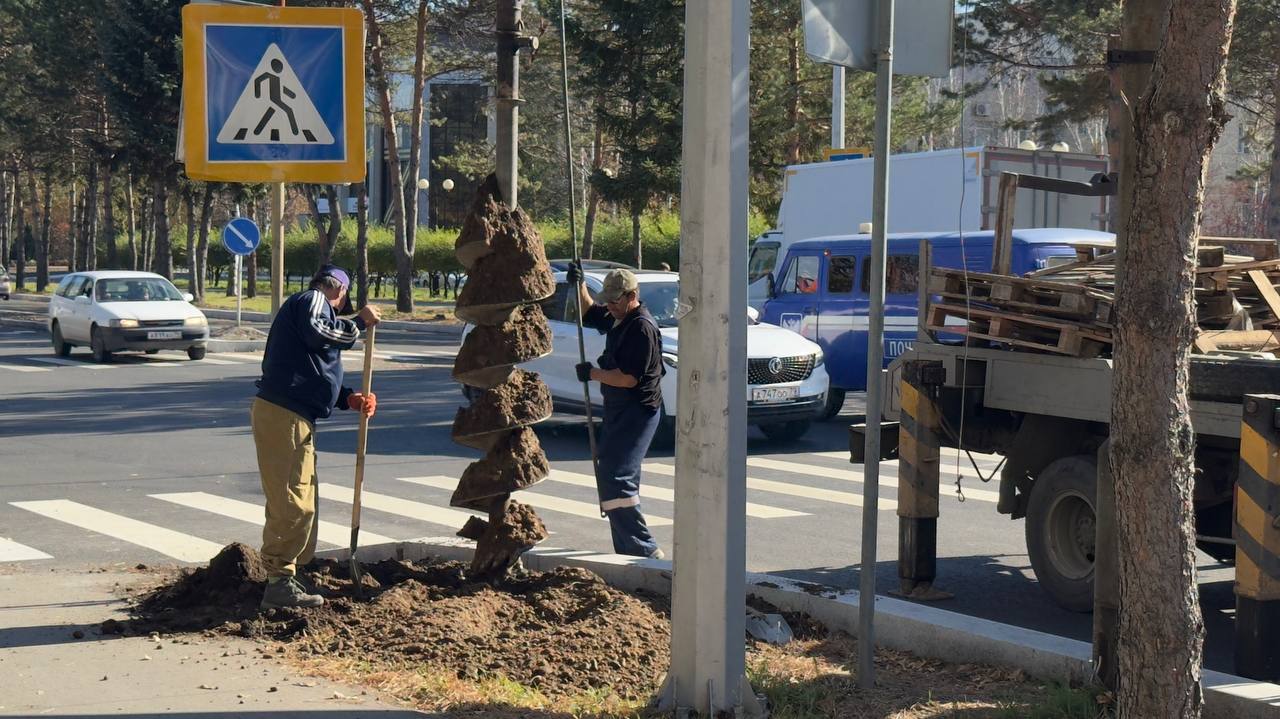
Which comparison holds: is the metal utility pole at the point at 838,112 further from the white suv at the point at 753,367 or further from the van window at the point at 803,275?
the white suv at the point at 753,367

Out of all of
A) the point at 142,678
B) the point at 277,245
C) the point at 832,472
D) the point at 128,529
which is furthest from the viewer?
the point at 832,472

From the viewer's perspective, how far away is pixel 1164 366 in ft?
13.2

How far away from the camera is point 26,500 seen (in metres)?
11.1

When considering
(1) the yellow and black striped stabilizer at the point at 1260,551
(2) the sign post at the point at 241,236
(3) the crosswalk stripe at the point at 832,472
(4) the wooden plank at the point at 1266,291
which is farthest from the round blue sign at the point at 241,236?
(1) the yellow and black striped stabilizer at the point at 1260,551

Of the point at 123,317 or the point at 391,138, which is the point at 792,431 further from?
the point at 391,138

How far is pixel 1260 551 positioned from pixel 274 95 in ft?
17.8

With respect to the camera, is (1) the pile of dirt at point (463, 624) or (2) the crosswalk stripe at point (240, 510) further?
(2) the crosswalk stripe at point (240, 510)

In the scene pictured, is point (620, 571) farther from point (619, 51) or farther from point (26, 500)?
point (619, 51)

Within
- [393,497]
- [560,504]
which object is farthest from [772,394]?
[393,497]

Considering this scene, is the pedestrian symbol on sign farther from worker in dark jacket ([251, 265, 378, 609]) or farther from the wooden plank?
the wooden plank

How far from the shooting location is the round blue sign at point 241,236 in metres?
26.6

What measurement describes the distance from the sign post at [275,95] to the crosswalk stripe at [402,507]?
9.44 feet

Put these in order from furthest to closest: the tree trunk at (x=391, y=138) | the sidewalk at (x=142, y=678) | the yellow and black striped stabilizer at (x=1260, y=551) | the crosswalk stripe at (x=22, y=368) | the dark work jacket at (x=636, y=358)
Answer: the tree trunk at (x=391, y=138), the crosswalk stripe at (x=22, y=368), the dark work jacket at (x=636, y=358), the yellow and black striped stabilizer at (x=1260, y=551), the sidewalk at (x=142, y=678)

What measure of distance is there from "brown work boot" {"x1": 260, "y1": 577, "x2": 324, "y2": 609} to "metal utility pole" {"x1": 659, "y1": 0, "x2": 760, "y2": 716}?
2.45 meters
